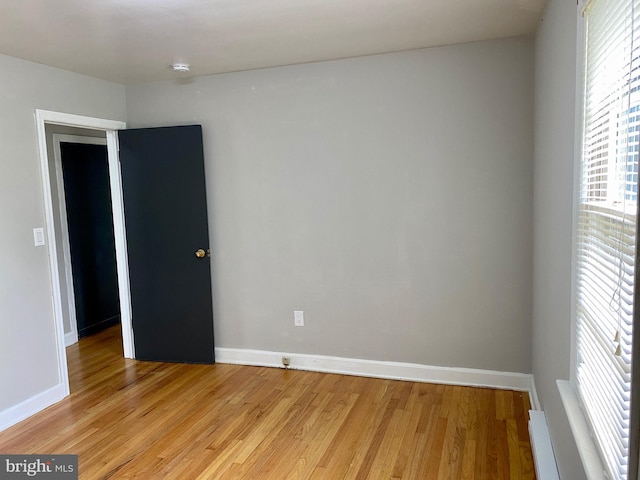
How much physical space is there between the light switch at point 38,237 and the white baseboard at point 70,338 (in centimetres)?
175

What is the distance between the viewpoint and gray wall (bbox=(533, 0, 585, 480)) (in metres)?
1.93

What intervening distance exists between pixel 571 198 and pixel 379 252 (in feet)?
5.92

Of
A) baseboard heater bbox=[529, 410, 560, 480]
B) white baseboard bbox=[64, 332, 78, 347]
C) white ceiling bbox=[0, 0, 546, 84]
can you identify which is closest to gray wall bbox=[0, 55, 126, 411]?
white ceiling bbox=[0, 0, 546, 84]

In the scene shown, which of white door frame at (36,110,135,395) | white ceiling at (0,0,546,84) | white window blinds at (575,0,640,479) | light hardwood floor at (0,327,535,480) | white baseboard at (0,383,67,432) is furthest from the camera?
white door frame at (36,110,135,395)

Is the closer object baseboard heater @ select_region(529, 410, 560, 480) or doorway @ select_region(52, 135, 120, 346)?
baseboard heater @ select_region(529, 410, 560, 480)

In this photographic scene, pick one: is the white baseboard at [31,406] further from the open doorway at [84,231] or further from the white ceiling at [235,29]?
the white ceiling at [235,29]

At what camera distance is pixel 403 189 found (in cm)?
349

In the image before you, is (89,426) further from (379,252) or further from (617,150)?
(617,150)

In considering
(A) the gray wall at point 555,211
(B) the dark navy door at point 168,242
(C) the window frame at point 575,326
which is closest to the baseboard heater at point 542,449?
(A) the gray wall at point 555,211

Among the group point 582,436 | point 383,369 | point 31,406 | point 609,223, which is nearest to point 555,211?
point 609,223

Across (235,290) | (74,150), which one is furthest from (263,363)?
(74,150)

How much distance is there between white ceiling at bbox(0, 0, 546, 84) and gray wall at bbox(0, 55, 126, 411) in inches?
8.2

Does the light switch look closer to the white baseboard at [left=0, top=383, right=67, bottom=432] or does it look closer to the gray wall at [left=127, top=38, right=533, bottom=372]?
the white baseboard at [left=0, top=383, right=67, bottom=432]

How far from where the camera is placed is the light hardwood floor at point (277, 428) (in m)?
2.55
